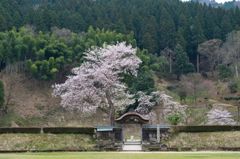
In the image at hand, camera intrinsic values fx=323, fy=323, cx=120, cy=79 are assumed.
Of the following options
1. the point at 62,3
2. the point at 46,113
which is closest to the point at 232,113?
the point at 46,113

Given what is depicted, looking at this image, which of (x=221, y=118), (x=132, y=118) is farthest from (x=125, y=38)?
(x=132, y=118)

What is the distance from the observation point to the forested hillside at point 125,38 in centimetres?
4069

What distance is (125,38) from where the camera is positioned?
4788 cm

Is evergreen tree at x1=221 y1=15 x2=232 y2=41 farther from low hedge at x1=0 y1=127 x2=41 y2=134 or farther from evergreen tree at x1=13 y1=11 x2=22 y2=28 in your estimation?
low hedge at x1=0 y1=127 x2=41 y2=134

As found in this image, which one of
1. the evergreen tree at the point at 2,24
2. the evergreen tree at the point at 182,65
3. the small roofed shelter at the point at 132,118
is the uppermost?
the evergreen tree at the point at 2,24

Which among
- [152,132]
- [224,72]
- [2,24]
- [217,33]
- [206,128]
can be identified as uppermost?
Result: [217,33]

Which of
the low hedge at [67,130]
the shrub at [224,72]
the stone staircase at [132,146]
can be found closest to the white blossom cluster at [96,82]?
the low hedge at [67,130]

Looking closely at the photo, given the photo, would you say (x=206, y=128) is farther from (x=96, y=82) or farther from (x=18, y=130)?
(x=18, y=130)

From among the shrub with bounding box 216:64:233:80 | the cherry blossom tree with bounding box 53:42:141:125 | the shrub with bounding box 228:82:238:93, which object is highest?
the shrub with bounding box 216:64:233:80

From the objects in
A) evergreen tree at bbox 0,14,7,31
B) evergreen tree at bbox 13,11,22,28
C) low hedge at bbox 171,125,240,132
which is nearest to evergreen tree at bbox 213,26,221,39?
evergreen tree at bbox 13,11,22,28

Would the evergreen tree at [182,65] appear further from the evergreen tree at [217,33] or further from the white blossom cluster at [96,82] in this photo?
the white blossom cluster at [96,82]

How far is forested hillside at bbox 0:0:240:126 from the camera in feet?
133

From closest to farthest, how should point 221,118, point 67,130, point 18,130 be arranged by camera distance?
point 18,130 < point 67,130 < point 221,118

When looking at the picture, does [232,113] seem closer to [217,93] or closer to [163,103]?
[163,103]
